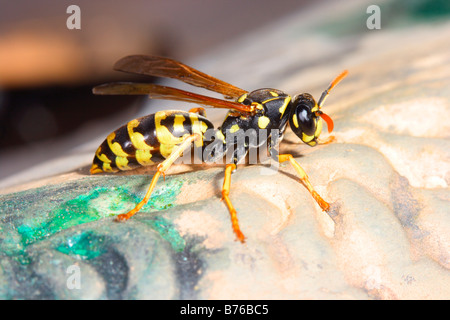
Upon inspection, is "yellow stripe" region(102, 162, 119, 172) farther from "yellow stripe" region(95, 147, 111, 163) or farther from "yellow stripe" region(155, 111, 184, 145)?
"yellow stripe" region(155, 111, 184, 145)

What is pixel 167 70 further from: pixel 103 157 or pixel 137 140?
pixel 103 157

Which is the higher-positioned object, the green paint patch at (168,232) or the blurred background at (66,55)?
the blurred background at (66,55)

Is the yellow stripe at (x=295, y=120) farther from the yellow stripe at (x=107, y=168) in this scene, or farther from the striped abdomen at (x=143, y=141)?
the yellow stripe at (x=107, y=168)

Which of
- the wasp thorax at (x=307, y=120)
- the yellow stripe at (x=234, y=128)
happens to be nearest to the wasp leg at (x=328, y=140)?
the wasp thorax at (x=307, y=120)

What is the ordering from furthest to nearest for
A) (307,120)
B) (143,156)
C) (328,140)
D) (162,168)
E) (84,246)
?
1. (328,140)
2. (143,156)
3. (307,120)
4. (162,168)
5. (84,246)

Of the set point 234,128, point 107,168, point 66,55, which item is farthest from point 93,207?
point 66,55

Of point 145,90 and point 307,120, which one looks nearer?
point 145,90

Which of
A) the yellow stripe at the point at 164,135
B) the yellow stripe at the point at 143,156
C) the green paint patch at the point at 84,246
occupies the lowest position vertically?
the green paint patch at the point at 84,246
